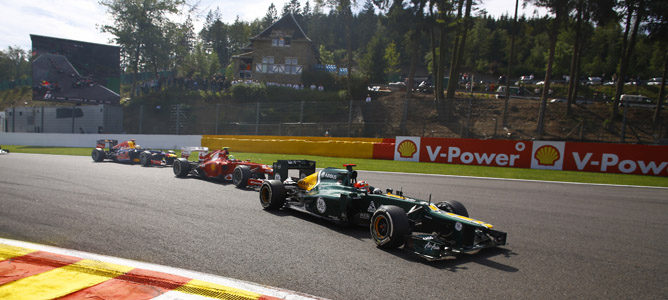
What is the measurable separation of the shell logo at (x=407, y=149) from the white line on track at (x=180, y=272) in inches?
696

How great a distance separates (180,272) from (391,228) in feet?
8.86

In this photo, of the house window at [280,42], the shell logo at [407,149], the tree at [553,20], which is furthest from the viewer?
the house window at [280,42]

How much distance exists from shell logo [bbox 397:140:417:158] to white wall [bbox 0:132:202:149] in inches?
596

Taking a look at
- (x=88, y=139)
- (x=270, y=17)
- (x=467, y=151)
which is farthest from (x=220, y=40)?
(x=467, y=151)

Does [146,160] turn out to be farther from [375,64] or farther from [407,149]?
[375,64]

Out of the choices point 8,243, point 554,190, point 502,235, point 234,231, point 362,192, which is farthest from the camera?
point 554,190

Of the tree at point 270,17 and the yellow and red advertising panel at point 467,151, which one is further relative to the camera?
the tree at point 270,17

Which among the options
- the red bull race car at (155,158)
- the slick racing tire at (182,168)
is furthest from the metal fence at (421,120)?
the slick racing tire at (182,168)

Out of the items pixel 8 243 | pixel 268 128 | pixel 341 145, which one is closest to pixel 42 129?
pixel 268 128

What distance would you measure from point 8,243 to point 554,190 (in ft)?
41.9

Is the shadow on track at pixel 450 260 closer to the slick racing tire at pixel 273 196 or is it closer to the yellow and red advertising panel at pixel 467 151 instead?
the slick racing tire at pixel 273 196

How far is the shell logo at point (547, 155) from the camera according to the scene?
18328 millimetres

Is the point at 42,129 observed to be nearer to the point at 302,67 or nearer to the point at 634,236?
the point at 302,67

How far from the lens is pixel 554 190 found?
12.1 metres
